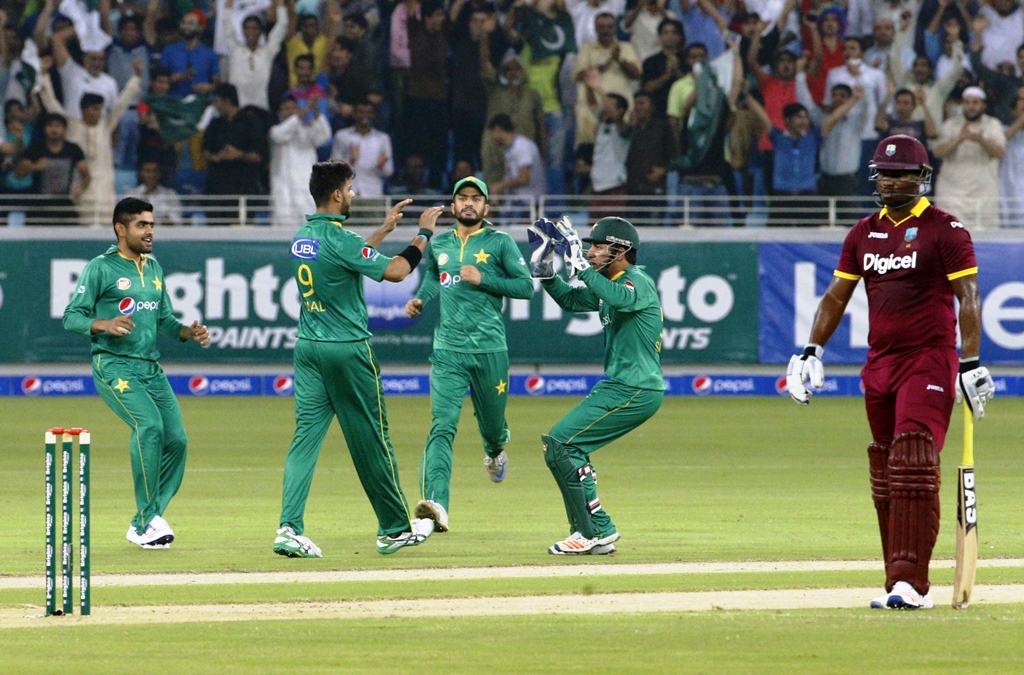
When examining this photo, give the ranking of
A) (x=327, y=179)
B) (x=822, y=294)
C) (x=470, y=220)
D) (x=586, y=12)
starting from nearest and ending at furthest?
1. (x=327, y=179)
2. (x=470, y=220)
3. (x=822, y=294)
4. (x=586, y=12)

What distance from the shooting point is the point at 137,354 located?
35.5ft

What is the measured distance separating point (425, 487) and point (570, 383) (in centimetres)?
1714

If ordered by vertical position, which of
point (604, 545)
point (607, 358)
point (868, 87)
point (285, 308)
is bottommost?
point (285, 308)

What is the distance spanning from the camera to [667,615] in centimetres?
763

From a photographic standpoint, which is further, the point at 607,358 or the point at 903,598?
the point at 607,358

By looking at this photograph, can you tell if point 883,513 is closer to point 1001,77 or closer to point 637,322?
point 637,322

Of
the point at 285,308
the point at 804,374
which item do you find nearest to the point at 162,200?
the point at 285,308

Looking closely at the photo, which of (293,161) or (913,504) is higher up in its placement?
(293,161)

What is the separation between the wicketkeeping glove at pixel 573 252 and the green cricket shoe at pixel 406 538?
1.80 meters

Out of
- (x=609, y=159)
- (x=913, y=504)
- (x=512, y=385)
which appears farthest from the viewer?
(x=512, y=385)

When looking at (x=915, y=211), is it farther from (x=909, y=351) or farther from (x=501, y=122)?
(x=501, y=122)

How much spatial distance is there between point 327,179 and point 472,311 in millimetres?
1706

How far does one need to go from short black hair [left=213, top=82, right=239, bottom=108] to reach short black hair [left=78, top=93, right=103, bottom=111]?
1.82 meters

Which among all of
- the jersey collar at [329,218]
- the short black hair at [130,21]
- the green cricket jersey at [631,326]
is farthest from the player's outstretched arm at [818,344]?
the short black hair at [130,21]
